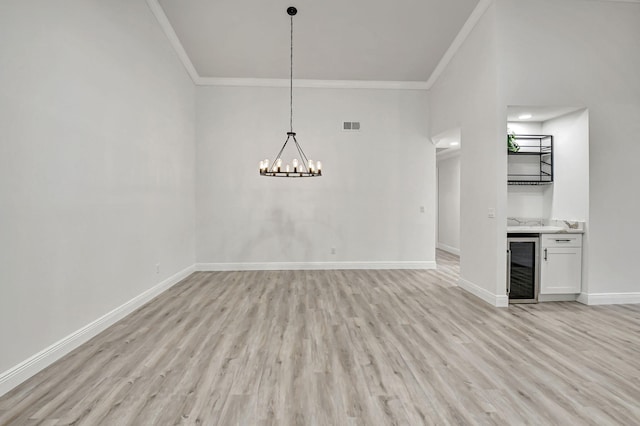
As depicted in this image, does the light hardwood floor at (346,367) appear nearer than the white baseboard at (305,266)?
Yes

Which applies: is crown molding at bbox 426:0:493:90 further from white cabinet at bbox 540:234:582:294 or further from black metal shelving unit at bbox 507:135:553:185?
white cabinet at bbox 540:234:582:294

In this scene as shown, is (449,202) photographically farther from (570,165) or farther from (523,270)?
(523,270)

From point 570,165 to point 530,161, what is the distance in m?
0.53

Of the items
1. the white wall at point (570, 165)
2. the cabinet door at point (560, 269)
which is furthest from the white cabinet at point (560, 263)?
the white wall at point (570, 165)

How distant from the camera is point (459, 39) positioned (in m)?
5.20

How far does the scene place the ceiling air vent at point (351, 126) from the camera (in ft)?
21.7

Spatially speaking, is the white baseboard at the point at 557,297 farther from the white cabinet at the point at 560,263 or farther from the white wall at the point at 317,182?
the white wall at the point at 317,182

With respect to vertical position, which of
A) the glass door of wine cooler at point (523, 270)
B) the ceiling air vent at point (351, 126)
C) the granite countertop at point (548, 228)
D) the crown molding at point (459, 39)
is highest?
the crown molding at point (459, 39)

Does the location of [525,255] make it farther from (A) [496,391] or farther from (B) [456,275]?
(A) [496,391]

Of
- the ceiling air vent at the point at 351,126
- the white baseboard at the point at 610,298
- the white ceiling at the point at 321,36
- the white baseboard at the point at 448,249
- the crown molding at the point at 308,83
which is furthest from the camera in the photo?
the white baseboard at the point at 448,249

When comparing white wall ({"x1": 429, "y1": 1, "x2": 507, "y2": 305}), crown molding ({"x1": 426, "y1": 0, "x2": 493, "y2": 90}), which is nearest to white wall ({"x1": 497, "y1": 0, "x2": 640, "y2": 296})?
white wall ({"x1": 429, "y1": 1, "x2": 507, "y2": 305})

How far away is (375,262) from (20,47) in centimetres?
586

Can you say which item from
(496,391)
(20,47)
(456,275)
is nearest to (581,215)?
(456,275)

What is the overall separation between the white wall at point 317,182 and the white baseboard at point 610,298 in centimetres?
271
